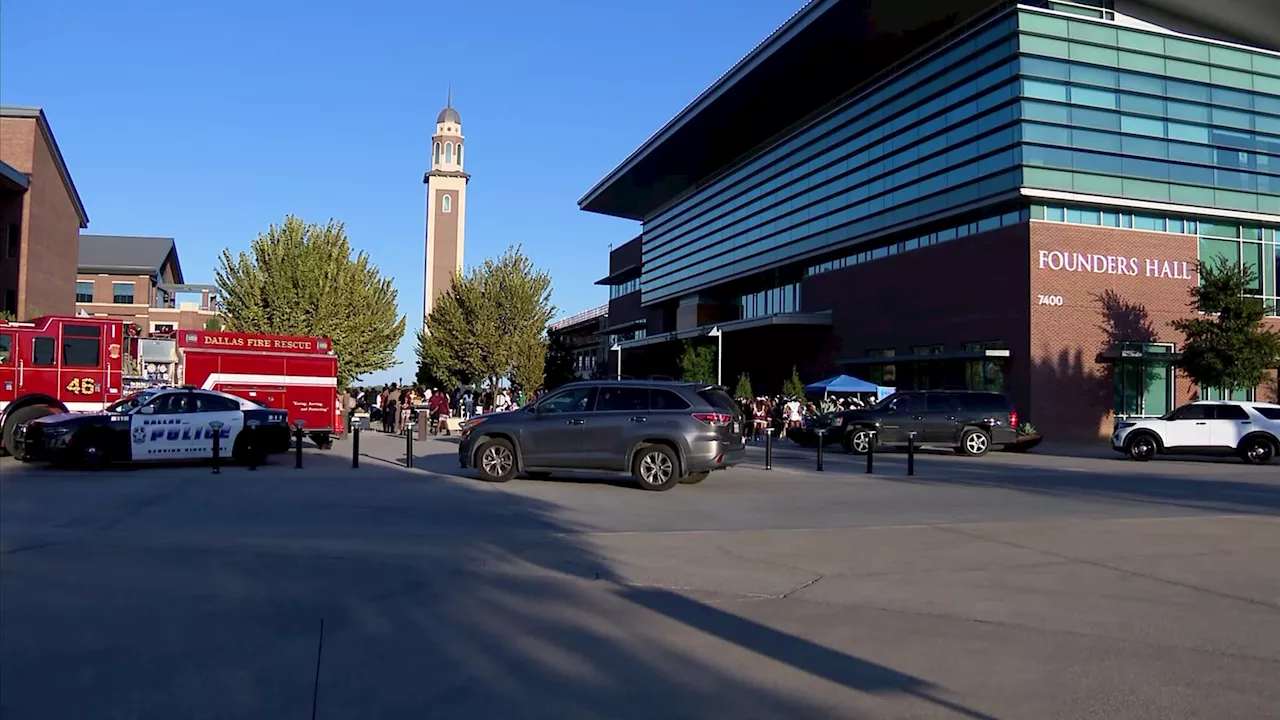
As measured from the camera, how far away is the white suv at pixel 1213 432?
25000 millimetres

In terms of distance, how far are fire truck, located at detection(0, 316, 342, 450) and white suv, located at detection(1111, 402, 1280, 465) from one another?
21.0 m

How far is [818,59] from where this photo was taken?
1874 inches

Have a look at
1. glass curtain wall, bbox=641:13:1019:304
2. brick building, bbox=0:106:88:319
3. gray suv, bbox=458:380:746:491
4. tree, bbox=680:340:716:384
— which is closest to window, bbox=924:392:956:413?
gray suv, bbox=458:380:746:491

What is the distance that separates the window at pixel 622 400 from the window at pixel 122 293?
72.3 metres

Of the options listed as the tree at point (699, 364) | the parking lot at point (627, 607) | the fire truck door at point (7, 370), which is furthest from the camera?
the tree at point (699, 364)

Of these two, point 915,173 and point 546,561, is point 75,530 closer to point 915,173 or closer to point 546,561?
point 546,561

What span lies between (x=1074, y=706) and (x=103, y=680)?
17.1 feet

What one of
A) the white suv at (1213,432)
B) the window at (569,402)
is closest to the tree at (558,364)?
the white suv at (1213,432)

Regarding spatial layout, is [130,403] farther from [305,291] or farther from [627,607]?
[305,291]

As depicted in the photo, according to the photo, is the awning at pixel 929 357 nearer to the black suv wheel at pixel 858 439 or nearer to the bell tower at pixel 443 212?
the black suv wheel at pixel 858 439

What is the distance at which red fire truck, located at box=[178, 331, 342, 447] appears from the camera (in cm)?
2495

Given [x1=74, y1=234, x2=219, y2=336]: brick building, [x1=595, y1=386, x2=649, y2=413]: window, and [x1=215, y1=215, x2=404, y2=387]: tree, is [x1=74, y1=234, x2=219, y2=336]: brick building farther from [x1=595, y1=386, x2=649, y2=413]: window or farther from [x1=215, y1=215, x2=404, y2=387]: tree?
[x1=595, y1=386, x2=649, y2=413]: window

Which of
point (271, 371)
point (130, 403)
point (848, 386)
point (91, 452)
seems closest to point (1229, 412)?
point (848, 386)

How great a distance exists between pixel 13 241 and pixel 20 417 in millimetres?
30633
